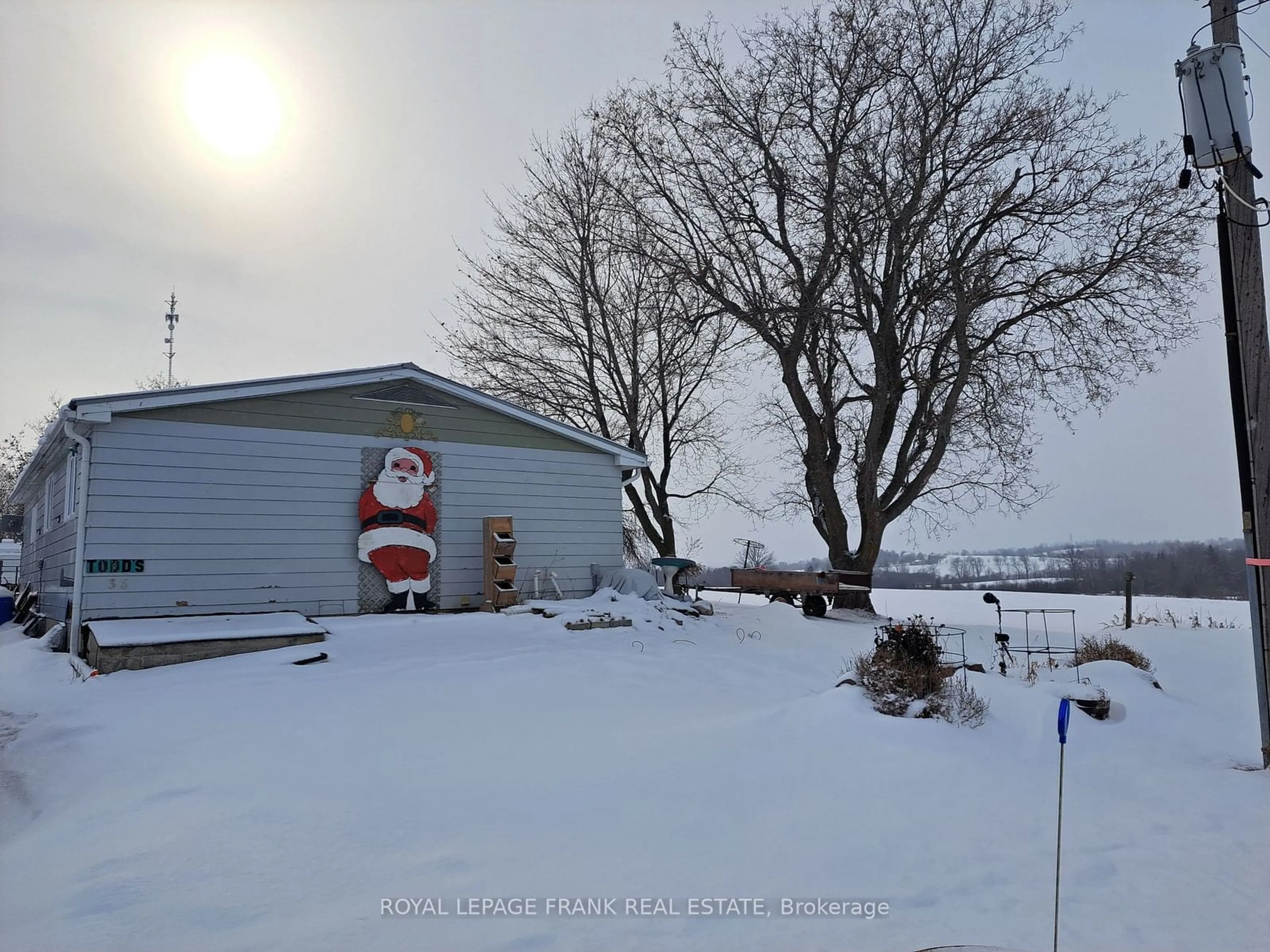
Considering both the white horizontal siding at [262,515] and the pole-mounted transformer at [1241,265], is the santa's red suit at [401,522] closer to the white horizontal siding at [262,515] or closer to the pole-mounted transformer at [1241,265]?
the white horizontal siding at [262,515]

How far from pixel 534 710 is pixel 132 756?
292cm

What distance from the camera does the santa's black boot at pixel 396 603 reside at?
446 inches

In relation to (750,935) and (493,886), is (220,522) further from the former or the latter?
(750,935)

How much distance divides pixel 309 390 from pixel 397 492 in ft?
6.31

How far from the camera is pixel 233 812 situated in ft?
13.7

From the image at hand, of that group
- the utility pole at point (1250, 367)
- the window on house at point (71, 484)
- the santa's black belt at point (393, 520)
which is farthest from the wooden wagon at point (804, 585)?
the window on house at point (71, 484)

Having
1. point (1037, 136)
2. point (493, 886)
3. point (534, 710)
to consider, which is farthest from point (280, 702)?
point (1037, 136)

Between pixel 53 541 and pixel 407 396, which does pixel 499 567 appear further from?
pixel 53 541

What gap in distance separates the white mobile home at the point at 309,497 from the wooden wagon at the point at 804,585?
3.90m

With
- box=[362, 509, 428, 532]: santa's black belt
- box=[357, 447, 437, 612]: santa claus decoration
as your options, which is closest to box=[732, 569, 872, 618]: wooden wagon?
box=[357, 447, 437, 612]: santa claus decoration

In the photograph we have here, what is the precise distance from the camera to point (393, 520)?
11.4 metres

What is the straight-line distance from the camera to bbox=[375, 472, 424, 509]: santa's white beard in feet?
37.0

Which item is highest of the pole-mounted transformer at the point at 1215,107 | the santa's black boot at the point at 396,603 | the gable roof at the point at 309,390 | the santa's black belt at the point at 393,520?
the pole-mounted transformer at the point at 1215,107

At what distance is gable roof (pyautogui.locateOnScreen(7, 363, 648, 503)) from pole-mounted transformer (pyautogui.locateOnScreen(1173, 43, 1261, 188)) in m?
9.34
